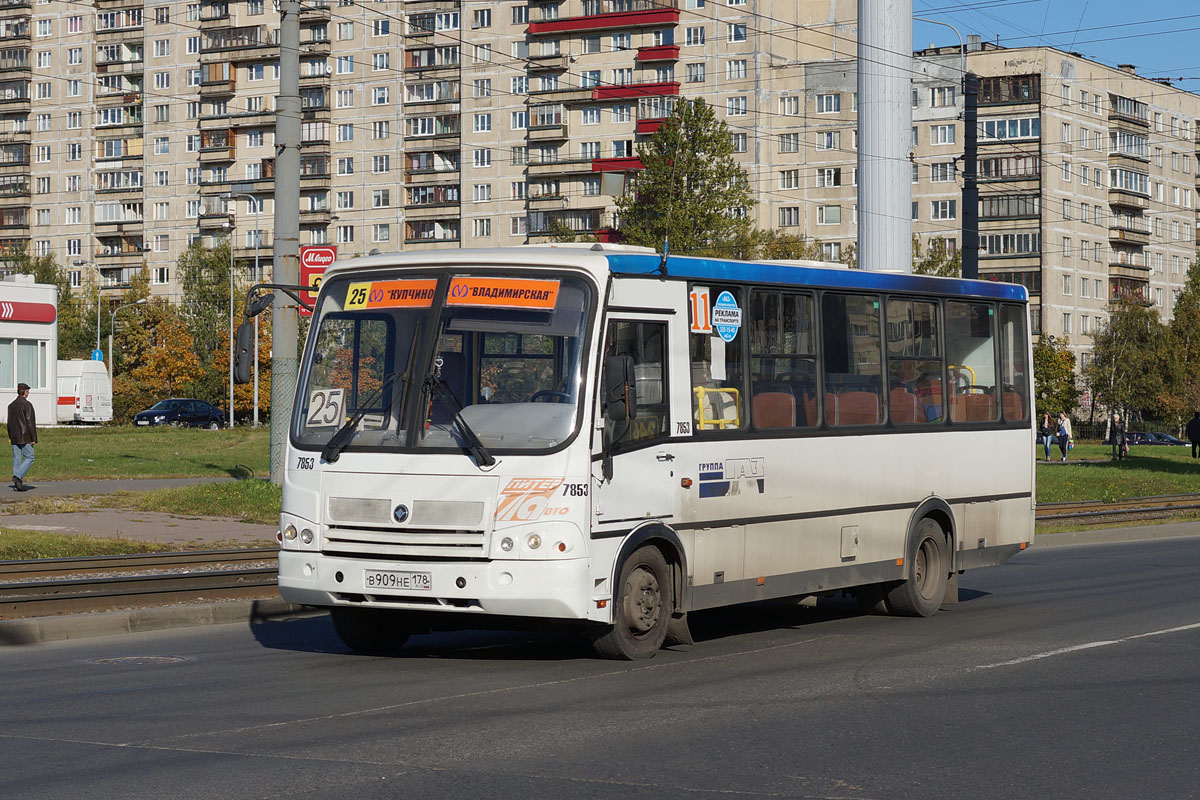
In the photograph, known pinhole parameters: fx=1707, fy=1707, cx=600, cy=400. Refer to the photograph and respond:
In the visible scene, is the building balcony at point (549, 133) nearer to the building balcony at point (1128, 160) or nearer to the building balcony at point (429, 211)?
the building balcony at point (429, 211)

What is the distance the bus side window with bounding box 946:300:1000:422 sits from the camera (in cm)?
1552

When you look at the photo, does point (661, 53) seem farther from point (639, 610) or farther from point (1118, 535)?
point (639, 610)

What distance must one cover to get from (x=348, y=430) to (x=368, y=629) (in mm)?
1564

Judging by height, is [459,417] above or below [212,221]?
below

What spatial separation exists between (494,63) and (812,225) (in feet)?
75.2

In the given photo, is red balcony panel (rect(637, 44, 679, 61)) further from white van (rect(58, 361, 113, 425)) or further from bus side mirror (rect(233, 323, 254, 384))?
bus side mirror (rect(233, 323, 254, 384))

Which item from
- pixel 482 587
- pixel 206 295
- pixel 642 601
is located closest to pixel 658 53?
pixel 206 295

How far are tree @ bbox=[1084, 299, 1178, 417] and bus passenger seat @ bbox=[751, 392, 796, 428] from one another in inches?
3281

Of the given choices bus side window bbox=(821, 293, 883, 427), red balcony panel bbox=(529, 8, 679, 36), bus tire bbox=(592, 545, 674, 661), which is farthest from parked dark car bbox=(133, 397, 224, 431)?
bus tire bbox=(592, 545, 674, 661)

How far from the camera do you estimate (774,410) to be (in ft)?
42.7

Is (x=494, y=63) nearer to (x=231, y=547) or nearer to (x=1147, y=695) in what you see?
(x=231, y=547)

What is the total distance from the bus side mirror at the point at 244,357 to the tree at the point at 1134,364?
277ft

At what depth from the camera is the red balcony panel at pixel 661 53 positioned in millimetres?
103062

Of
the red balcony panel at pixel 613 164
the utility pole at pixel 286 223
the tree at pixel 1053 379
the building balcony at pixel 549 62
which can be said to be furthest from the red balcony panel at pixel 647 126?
the utility pole at pixel 286 223
